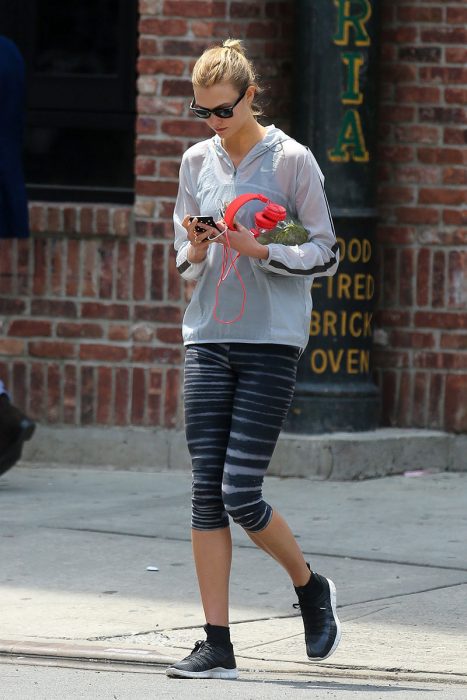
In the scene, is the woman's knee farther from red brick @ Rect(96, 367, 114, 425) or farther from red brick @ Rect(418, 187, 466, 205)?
red brick @ Rect(418, 187, 466, 205)

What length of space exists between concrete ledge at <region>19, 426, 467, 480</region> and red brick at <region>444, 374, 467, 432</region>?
0.24ft

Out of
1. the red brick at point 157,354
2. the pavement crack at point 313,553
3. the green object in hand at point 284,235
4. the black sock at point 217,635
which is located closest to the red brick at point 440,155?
the red brick at point 157,354

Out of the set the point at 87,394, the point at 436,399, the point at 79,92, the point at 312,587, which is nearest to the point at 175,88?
the point at 79,92

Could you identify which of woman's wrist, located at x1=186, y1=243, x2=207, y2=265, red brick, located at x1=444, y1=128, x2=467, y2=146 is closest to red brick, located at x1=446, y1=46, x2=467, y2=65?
red brick, located at x1=444, y1=128, x2=467, y2=146

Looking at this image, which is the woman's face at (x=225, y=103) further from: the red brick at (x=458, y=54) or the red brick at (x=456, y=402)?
the red brick at (x=456, y=402)

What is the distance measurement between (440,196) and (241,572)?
3.01 m

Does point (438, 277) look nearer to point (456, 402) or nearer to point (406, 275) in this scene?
point (406, 275)

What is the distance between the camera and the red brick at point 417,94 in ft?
28.9

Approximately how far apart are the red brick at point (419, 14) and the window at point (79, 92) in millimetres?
1404

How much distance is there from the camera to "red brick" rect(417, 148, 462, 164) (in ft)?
28.8

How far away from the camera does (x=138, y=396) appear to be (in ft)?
29.1

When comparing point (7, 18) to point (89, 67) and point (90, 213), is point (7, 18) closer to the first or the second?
point (89, 67)

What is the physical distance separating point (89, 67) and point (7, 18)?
520mm

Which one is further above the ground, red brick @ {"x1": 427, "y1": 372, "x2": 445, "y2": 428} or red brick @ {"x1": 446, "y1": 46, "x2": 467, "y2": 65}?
red brick @ {"x1": 446, "y1": 46, "x2": 467, "y2": 65}
